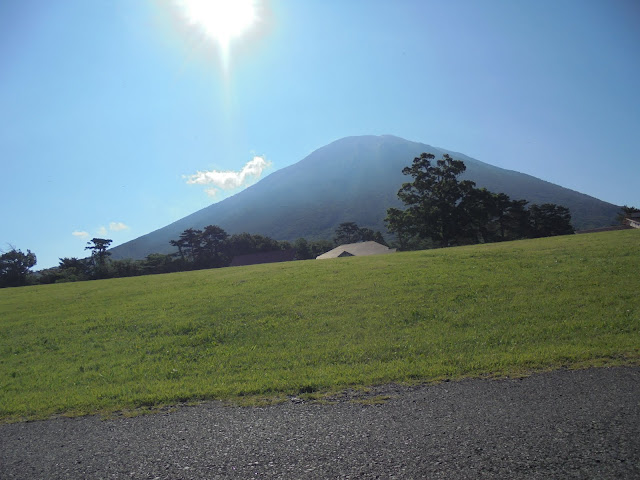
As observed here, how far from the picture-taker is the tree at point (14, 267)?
55969mm

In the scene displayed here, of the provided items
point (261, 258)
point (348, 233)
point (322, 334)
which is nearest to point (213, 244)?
point (261, 258)

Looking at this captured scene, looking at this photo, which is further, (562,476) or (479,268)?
(479,268)

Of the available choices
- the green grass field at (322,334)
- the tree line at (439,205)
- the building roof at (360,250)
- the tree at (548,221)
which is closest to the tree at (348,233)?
the building roof at (360,250)

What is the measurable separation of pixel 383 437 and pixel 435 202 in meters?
53.6

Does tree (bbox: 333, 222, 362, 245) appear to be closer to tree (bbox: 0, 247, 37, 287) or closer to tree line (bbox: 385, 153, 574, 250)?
tree line (bbox: 385, 153, 574, 250)

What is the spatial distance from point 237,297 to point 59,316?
7.37m

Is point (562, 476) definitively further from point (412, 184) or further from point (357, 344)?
point (412, 184)

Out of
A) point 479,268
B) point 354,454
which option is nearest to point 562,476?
point 354,454

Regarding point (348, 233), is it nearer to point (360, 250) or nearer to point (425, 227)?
point (360, 250)

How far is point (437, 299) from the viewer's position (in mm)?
12094

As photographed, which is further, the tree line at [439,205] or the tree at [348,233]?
the tree at [348,233]

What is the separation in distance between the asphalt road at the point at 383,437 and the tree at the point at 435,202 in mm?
49508

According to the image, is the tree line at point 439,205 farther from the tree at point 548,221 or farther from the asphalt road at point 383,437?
the asphalt road at point 383,437

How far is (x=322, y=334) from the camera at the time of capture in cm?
1005
